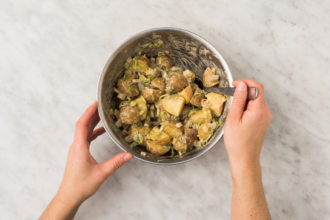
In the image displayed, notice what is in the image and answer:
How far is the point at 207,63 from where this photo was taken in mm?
1393

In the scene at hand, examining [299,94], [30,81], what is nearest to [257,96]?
[299,94]

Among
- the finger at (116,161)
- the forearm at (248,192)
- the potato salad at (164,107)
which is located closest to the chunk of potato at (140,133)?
the potato salad at (164,107)

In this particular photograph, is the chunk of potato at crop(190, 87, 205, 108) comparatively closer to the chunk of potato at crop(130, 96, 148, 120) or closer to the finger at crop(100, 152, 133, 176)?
the chunk of potato at crop(130, 96, 148, 120)

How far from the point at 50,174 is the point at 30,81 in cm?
56

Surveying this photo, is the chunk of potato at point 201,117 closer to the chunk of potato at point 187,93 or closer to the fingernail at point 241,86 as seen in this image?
the chunk of potato at point 187,93

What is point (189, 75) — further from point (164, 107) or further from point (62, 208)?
point (62, 208)

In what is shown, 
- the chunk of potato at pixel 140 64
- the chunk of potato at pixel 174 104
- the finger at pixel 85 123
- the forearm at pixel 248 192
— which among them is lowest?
the forearm at pixel 248 192

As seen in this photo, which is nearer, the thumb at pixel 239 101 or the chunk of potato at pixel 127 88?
the thumb at pixel 239 101

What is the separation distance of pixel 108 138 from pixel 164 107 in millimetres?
394

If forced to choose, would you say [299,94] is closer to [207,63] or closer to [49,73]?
[207,63]

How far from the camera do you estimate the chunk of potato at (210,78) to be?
136 cm

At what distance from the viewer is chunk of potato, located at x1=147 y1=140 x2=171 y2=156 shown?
133cm

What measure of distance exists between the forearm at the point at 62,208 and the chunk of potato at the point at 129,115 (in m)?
0.47

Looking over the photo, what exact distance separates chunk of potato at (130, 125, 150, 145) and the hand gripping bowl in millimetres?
48
